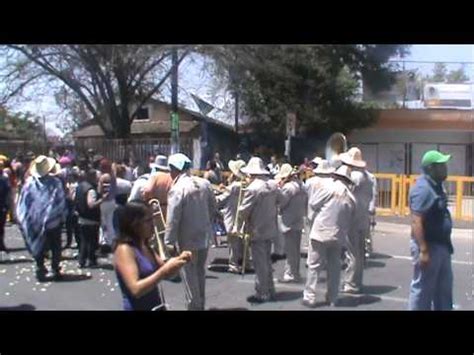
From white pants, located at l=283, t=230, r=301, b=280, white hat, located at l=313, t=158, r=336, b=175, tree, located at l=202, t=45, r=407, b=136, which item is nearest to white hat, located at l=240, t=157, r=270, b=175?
white hat, located at l=313, t=158, r=336, b=175

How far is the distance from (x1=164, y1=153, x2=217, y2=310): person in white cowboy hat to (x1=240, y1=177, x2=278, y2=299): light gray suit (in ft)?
3.42

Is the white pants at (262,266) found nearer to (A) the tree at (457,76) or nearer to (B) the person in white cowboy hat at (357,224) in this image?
(B) the person in white cowboy hat at (357,224)

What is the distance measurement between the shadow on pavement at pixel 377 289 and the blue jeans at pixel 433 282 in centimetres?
248

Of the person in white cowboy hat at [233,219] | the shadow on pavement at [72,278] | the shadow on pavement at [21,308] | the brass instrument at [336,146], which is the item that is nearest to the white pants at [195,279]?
the shadow on pavement at [21,308]

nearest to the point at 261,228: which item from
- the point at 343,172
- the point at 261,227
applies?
the point at 261,227

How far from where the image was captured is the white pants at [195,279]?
6.62m

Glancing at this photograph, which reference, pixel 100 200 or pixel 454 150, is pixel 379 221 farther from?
pixel 454 150

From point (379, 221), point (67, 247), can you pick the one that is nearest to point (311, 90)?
point (379, 221)

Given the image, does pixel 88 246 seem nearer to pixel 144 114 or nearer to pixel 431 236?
pixel 431 236

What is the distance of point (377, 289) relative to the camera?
332 inches
